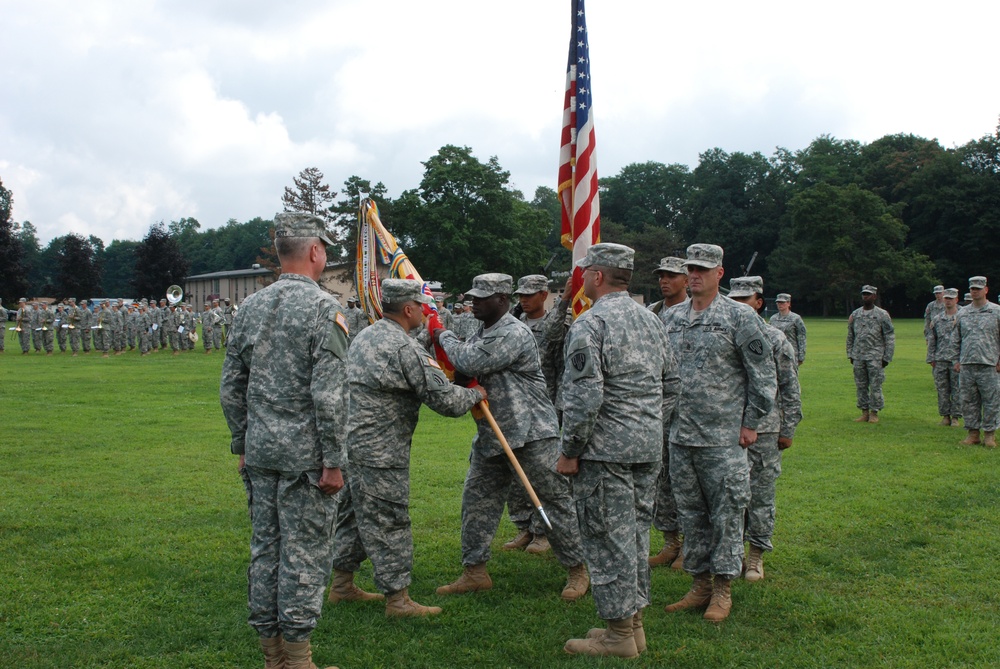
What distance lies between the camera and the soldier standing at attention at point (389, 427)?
222 inches

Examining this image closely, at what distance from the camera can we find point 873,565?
6.50 metres

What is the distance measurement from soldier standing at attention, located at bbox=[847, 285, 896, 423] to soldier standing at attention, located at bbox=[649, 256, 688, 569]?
8998mm

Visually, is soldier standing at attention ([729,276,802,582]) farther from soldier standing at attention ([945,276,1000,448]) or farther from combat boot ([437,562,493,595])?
soldier standing at attention ([945,276,1000,448])

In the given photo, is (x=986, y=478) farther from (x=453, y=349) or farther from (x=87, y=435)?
(x=87, y=435)

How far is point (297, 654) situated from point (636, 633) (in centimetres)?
204

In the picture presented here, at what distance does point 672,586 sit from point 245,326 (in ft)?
12.6

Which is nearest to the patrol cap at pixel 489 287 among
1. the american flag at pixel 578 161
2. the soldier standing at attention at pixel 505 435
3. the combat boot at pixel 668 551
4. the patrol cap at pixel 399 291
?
the soldier standing at attention at pixel 505 435

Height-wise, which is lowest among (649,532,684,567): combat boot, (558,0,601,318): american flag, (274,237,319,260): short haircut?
(649,532,684,567): combat boot

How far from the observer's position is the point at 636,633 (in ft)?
16.3

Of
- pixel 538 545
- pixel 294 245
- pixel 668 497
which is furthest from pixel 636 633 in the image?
pixel 294 245

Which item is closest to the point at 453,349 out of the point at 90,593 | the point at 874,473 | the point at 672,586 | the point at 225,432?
the point at 672,586

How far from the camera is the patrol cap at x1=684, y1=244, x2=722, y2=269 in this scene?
579cm

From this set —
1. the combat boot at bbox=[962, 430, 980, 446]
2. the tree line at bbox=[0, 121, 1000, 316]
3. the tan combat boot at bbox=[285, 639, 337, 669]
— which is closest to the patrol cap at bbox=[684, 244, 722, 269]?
the tan combat boot at bbox=[285, 639, 337, 669]

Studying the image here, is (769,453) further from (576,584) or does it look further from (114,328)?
(114,328)
